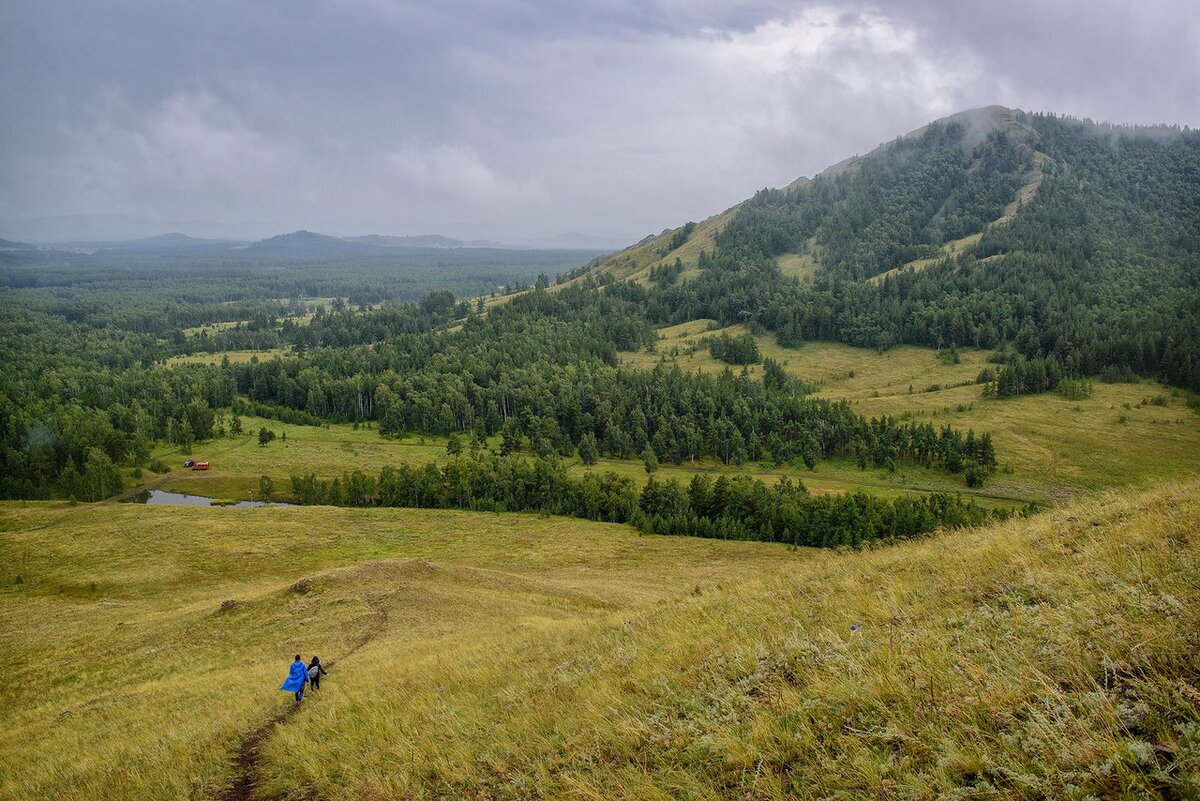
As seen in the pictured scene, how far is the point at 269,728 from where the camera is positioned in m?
Result: 19.8

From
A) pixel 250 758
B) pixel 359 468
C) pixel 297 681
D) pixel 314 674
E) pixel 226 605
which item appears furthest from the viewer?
pixel 359 468

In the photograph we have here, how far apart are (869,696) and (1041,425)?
14680cm

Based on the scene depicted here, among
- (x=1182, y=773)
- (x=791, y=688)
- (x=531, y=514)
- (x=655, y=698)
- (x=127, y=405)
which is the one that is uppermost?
(x=1182, y=773)

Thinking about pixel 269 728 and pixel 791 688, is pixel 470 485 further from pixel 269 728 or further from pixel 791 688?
pixel 791 688

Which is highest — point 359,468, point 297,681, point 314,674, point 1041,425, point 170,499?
point 297,681

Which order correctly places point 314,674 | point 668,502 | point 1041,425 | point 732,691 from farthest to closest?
point 1041,425, point 668,502, point 314,674, point 732,691

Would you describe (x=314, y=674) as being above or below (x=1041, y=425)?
above

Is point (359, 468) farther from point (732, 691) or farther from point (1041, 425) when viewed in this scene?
point (1041, 425)

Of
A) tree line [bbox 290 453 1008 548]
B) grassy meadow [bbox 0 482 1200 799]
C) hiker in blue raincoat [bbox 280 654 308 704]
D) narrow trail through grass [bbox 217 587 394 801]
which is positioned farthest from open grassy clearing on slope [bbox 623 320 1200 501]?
narrow trail through grass [bbox 217 587 394 801]

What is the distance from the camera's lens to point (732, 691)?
406 inches

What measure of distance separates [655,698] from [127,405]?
18634 cm

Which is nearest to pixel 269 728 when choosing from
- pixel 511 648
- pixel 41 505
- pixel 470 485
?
pixel 511 648

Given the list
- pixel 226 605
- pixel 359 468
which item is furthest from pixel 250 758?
pixel 359 468

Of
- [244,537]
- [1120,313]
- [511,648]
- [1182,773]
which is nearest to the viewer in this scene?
[1182,773]
